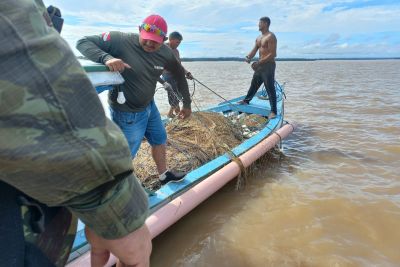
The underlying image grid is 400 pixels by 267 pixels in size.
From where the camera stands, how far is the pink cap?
299 centimetres

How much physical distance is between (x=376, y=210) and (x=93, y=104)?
4.67 metres

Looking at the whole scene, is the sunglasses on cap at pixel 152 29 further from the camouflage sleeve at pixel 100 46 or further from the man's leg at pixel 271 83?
the man's leg at pixel 271 83

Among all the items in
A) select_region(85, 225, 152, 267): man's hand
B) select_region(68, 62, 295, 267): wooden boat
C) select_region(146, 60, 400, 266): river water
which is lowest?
select_region(146, 60, 400, 266): river water

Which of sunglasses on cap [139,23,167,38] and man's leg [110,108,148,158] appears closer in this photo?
sunglasses on cap [139,23,167,38]

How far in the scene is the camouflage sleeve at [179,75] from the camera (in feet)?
11.4

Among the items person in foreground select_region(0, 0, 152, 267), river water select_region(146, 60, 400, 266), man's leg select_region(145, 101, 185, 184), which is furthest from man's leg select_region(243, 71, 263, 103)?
person in foreground select_region(0, 0, 152, 267)

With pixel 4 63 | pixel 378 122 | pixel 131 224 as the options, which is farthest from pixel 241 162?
pixel 378 122

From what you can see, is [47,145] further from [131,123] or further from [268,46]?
[268,46]

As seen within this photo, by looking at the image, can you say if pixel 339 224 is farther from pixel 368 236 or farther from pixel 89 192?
pixel 89 192

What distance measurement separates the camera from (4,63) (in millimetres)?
555

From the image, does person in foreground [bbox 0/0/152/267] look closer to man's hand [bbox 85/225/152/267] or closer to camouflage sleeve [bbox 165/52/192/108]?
man's hand [bbox 85/225/152/267]

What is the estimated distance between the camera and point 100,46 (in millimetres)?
3072

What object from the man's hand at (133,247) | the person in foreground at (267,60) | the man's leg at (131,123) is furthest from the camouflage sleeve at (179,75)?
the person in foreground at (267,60)

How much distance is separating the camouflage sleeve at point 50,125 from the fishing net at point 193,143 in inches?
135
